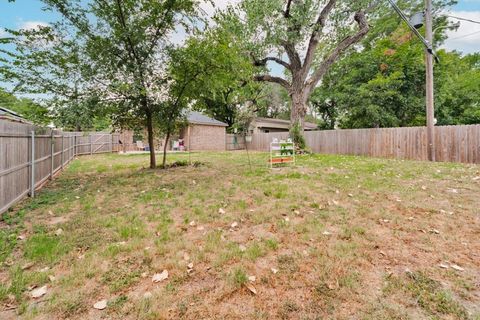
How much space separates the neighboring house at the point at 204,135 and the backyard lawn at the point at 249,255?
16418mm

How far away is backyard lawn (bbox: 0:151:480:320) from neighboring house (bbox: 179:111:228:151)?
53.9ft

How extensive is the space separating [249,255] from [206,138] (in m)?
19.8

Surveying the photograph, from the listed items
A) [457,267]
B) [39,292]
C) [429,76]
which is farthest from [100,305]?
[429,76]

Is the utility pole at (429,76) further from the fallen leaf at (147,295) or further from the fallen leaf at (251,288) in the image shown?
the fallen leaf at (147,295)

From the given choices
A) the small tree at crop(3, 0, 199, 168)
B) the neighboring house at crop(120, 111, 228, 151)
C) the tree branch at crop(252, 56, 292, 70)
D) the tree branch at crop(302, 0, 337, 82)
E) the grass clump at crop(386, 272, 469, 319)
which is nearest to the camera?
the grass clump at crop(386, 272, 469, 319)

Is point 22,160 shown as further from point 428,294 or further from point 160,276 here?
point 428,294

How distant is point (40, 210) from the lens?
13.8 ft

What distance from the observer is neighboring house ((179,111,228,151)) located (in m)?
21.1

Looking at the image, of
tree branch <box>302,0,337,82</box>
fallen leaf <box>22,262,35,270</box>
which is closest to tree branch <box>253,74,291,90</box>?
tree branch <box>302,0,337,82</box>

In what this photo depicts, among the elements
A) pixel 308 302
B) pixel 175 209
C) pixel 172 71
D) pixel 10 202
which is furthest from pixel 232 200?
pixel 172 71

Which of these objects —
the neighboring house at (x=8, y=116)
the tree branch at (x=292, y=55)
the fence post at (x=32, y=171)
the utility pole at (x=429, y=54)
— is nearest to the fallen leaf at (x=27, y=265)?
the fence post at (x=32, y=171)

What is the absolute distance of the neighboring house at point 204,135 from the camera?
21.1 meters

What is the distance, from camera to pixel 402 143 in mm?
11305

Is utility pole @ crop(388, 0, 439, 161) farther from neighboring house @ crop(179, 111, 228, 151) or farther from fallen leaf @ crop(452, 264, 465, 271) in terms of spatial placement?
neighboring house @ crop(179, 111, 228, 151)
